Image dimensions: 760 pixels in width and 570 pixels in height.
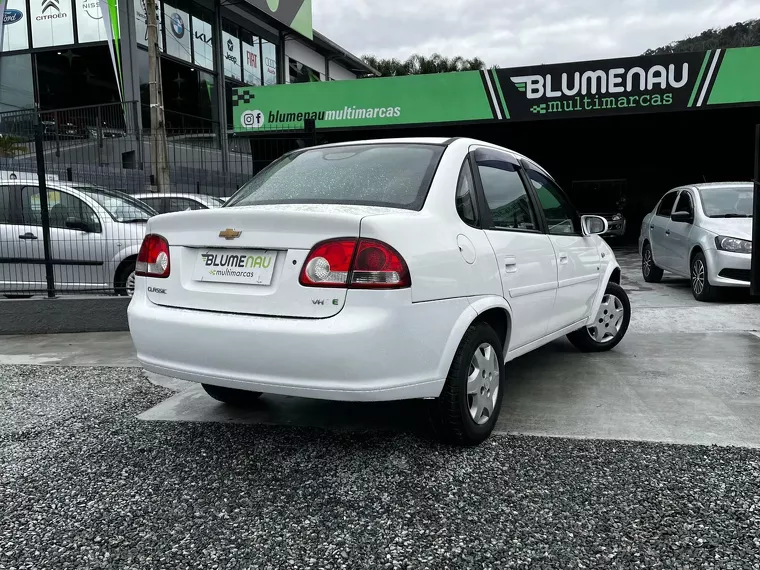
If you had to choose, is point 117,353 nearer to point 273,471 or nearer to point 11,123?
point 273,471

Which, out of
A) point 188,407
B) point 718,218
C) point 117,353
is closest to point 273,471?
point 188,407

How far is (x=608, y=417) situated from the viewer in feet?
12.5

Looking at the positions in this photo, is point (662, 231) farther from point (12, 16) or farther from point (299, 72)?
point (299, 72)

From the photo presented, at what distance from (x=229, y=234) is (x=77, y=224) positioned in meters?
5.02

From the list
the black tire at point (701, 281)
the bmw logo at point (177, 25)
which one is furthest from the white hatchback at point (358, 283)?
the bmw logo at point (177, 25)

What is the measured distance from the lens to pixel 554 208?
4.64 meters

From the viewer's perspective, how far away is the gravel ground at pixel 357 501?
2381mm

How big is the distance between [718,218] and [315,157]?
6.38 metres

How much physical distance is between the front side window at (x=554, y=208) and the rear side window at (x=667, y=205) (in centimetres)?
545

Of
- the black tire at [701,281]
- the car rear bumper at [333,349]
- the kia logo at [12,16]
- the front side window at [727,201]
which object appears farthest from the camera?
the kia logo at [12,16]

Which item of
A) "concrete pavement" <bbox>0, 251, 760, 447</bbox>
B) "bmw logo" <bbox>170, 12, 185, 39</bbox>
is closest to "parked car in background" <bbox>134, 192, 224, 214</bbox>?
"concrete pavement" <bbox>0, 251, 760, 447</bbox>

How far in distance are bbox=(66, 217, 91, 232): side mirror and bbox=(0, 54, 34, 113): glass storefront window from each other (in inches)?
650

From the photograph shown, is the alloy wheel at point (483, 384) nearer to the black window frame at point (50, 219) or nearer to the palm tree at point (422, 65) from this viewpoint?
the black window frame at point (50, 219)

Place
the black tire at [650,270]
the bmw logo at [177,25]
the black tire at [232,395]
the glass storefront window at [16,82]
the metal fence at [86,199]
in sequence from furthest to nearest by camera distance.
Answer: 1. the bmw logo at [177,25]
2. the glass storefront window at [16,82]
3. the black tire at [650,270]
4. the metal fence at [86,199]
5. the black tire at [232,395]
